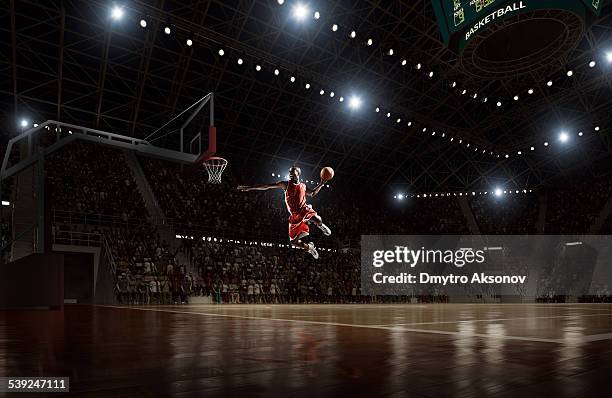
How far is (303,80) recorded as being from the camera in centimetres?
2669

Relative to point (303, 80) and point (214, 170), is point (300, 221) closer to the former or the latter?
point (214, 170)

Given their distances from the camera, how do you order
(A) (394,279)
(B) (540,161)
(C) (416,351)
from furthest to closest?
(B) (540,161), (A) (394,279), (C) (416,351)

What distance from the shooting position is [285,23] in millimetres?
24016

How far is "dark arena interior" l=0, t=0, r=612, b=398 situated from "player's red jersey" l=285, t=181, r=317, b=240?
0.15 ft

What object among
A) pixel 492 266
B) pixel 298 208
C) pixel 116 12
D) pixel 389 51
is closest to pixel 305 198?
pixel 298 208

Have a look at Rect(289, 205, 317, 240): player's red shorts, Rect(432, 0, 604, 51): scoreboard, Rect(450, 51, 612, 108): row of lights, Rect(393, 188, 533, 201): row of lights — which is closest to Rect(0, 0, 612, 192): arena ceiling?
Rect(450, 51, 612, 108): row of lights

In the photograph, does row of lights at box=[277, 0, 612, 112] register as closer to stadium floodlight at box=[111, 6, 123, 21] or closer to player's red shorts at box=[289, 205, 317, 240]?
stadium floodlight at box=[111, 6, 123, 21]

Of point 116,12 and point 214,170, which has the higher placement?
point 116,12

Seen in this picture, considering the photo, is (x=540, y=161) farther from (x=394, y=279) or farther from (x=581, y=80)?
(x=394, y=279)

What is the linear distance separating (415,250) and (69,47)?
24307 mm

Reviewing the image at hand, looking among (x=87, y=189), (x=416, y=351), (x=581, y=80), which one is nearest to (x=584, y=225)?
(x=581, y=80)

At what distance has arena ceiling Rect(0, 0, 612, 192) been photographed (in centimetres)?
2233

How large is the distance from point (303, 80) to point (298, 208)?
17618 millimetres

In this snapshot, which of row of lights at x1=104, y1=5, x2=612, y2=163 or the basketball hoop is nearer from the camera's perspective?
the basketball hoop
